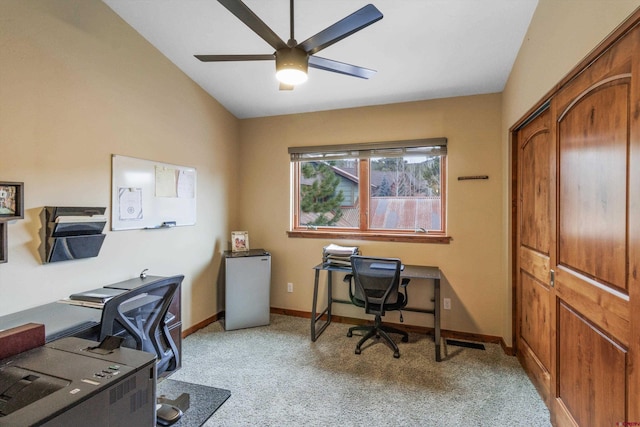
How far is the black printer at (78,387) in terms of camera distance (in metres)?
0.86

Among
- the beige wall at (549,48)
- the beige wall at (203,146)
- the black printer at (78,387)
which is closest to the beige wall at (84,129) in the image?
the beige wall at (203,146)

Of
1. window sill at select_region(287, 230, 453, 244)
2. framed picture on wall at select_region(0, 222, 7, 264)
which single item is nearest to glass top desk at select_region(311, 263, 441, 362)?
window sill at select_region(287, 230, 453, 244)

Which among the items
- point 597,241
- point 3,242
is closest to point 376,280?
point 597,241

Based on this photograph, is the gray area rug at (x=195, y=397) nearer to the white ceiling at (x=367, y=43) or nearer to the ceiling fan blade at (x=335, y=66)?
the ceiling fan blade at (x=335, y=66)

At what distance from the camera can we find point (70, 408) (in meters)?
0.87

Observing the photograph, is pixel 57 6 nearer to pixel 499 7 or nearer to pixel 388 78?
pixel 388 78

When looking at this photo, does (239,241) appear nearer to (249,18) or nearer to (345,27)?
(249,18)

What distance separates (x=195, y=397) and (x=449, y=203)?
9.26 ft

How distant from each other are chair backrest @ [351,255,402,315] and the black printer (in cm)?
190

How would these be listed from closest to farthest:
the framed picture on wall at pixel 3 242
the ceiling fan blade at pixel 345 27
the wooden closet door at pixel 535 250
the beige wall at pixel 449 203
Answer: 1. the ceiling fan blade at pixel 345 27
2. the framed picture on wall at pixel 3 242
3. the wooden closet door at pixel 535 250
4. the beige wall at pixel 449 203

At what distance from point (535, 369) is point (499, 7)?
2603 mm

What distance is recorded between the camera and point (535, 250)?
2.24 m

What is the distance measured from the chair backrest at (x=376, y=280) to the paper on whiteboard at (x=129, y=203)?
6.32 feet

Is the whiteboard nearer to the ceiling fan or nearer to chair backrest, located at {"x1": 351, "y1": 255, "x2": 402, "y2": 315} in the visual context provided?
the ceiling fan
